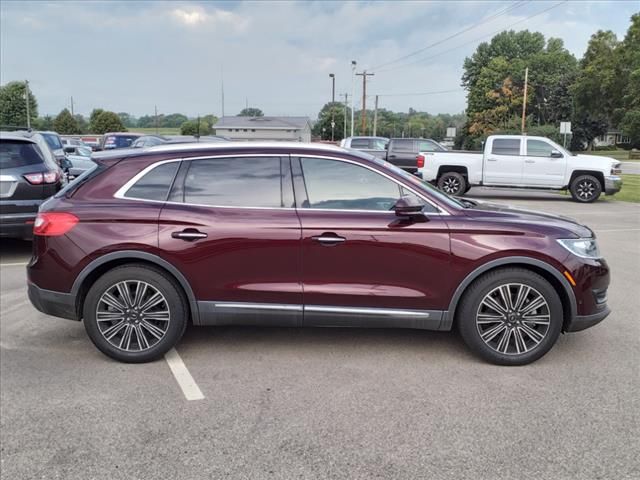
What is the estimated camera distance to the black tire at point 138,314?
412 cm

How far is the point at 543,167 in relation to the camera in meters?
15.7

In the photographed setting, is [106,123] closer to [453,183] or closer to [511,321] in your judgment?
[453,183]

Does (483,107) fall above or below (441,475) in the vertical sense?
above

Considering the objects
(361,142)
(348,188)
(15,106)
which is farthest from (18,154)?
(15,106)

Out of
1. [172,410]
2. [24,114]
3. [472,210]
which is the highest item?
[24,114]

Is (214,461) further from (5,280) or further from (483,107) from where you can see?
(483,107)

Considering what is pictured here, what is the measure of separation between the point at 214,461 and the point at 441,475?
1221 mm

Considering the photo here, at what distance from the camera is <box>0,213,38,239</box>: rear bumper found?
282 inches

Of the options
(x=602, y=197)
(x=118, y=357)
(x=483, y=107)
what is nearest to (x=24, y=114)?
(x=483, y=107)

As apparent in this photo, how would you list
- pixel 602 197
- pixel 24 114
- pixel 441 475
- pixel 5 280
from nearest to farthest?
pixel 441 475 → pixel 5 280 → pixel 602 197 → pixel 24 114

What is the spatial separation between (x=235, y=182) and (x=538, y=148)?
13.8 metres

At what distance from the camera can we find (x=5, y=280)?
6.63m

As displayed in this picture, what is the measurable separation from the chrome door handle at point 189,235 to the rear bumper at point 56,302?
3.19 feet

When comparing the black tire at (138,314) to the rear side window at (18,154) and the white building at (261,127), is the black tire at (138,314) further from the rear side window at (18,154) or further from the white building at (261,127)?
the white building at (261,127)
